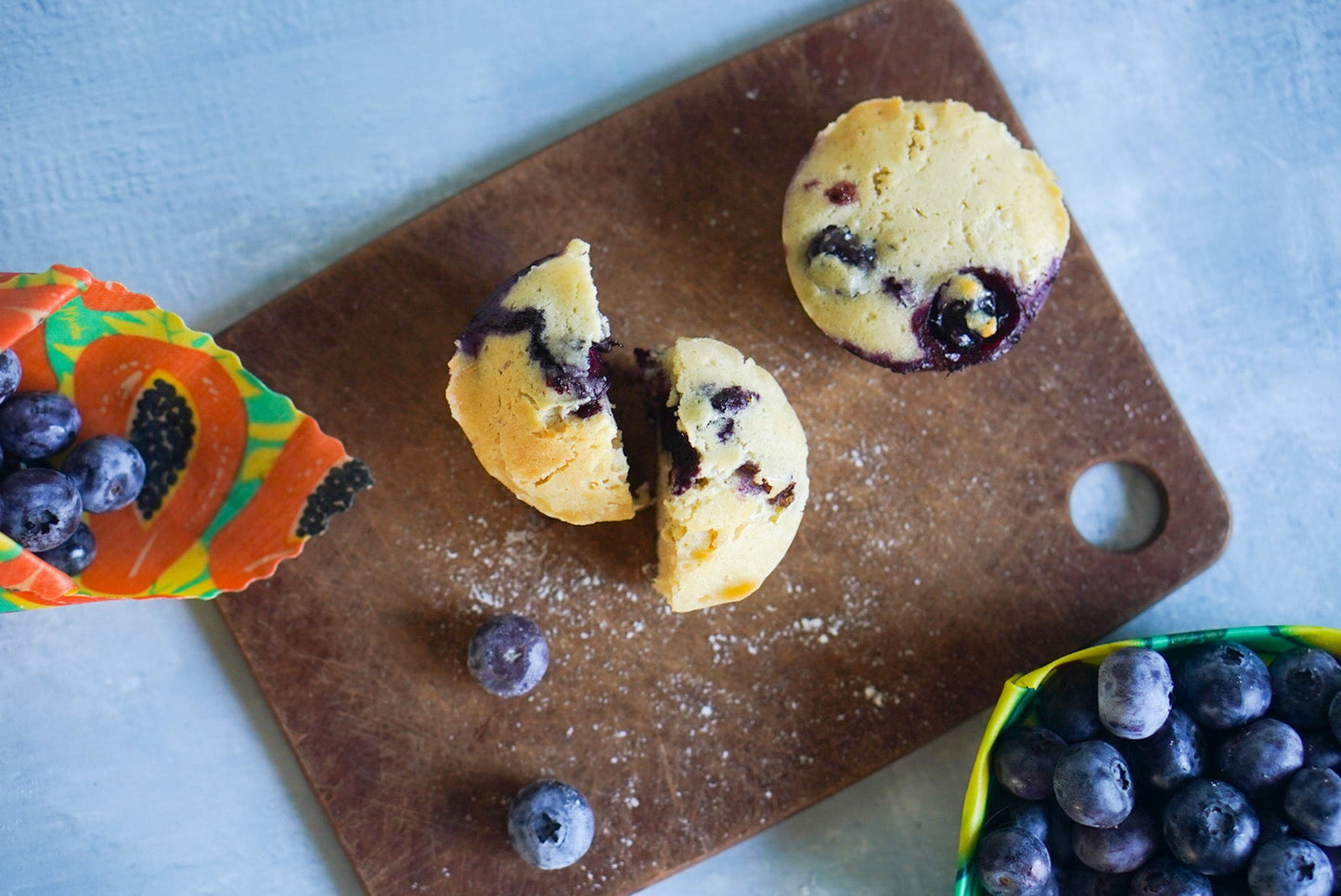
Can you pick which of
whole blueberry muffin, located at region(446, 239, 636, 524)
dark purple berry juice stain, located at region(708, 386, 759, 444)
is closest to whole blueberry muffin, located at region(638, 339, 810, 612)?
dark purple berry juice stain, located at region(708, 386, 759, 444)

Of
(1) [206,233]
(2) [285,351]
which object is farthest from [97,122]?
(2) [285,351]

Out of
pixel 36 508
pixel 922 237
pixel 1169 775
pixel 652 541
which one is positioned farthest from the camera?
pixel 652 541

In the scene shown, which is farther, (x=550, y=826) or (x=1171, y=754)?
(x=550, y=826)

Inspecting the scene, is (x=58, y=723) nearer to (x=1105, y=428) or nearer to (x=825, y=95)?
(x=825, y=95)

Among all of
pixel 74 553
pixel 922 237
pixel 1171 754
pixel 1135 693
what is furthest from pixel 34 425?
pixel 1171 754

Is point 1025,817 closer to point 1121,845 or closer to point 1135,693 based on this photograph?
point 1121,845

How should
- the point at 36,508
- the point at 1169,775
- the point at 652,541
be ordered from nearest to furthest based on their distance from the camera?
the point at 36,508, the point at 1169,775, the point at 652,541

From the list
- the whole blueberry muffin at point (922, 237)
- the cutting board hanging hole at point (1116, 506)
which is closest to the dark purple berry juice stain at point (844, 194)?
the whole blueberry muffin at point (922, 237)
